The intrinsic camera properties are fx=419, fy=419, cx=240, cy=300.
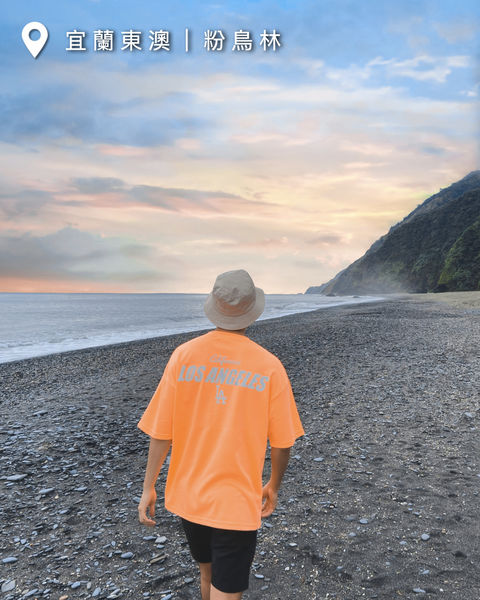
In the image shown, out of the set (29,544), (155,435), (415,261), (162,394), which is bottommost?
(29,544)

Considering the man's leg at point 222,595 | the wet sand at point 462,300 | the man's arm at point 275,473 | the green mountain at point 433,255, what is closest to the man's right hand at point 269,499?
the man's arm at point 275,473

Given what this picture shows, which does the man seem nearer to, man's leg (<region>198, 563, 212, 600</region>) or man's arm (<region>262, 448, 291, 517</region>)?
man's arm (<region>262, 448, 291, 517</region>)

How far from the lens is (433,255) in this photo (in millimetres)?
117000

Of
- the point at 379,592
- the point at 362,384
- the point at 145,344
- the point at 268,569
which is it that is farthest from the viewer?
the point at 145,344

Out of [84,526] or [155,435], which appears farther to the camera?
[84,526]

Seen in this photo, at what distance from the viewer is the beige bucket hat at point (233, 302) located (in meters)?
2.55

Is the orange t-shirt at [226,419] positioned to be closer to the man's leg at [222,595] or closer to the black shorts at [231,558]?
the black shorts at [231,558]

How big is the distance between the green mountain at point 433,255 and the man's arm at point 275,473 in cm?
9512

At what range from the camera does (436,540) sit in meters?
4.50

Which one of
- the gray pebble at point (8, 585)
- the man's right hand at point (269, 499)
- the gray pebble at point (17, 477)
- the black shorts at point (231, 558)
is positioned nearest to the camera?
the black shorts at point (231, 558)

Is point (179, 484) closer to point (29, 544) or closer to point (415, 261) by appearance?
point (29, 544)

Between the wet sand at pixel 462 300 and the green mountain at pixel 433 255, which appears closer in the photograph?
the wet sand at pixel 462 300

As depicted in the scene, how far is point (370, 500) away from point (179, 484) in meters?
3.75

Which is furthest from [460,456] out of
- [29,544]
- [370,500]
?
[29,544]
